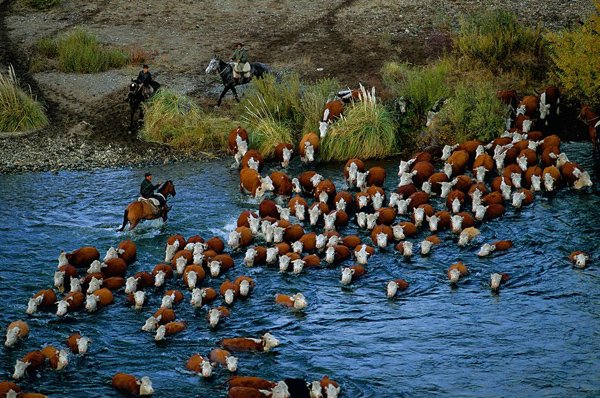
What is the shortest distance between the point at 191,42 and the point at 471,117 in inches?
426

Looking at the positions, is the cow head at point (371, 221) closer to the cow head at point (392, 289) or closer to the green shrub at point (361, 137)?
the cow head at point (392, 289)

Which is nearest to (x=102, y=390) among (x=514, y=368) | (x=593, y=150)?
(x=514, y=368)

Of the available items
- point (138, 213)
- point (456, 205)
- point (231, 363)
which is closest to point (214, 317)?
point (231, 363)

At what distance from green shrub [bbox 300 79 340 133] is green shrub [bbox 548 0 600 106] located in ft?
18.7

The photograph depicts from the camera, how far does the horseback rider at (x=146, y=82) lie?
84.9 feet

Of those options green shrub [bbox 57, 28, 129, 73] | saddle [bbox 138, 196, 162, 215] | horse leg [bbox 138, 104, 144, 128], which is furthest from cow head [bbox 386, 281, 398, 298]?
green shrub [bbox 57, 28, 129, 73]

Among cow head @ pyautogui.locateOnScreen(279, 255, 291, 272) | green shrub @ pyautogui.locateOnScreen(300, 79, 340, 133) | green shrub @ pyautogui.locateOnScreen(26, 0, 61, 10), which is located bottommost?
cow head @ pyautogui.locateOnScreen(279, 255, 291, 272)

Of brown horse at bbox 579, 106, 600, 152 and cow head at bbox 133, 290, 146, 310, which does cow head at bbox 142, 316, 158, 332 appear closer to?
cow head at bbox 133, 290, 146, 310

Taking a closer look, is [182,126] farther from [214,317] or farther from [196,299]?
[214,317]

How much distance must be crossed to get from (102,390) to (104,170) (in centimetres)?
1018

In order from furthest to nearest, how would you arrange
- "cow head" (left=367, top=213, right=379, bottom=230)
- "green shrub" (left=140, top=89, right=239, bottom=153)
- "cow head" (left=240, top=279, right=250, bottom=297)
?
"green shrub" (left=140, top=89, right=239, bottom=153) → "cow head" (left=367, top=213, right=379, bottom=230) → "cow head" (left=240, top=279, right=250, bottom=297)

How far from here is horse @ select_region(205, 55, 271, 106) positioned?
27031mm

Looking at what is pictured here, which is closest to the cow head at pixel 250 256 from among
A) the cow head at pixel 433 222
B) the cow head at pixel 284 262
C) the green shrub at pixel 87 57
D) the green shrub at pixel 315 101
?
the cow head at pixel 284 262

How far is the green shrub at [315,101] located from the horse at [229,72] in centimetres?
162
